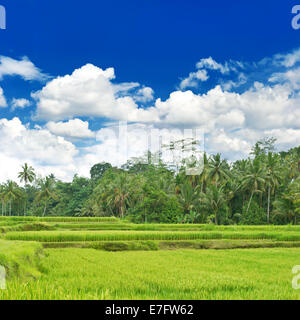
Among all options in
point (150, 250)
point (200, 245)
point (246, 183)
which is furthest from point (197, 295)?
point (246, 183)

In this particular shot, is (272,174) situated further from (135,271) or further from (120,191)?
(135,271)

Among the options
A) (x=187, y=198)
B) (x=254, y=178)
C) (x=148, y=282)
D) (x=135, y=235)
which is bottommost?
(x=135, y=235)

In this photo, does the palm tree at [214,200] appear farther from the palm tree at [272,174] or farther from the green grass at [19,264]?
the green grass at [19,264]

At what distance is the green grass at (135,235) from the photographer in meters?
16.1

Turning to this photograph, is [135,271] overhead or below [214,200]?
below

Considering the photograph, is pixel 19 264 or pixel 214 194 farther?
pixel 214 194

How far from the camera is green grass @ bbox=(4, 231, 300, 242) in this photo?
16.1 metres

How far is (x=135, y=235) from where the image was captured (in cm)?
1766

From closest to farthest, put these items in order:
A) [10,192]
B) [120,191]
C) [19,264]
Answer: [19,264] → [120,191] → [10,192]

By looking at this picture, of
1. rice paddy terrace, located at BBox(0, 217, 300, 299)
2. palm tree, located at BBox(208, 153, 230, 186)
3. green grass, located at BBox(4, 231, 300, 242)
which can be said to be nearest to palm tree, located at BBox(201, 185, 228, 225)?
palm tree, located at BBox(208, 153, 230, 186)

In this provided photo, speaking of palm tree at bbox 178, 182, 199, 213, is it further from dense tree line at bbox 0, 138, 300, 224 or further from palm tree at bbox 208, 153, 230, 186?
palm tree at bbox 208, 153, 230, 186

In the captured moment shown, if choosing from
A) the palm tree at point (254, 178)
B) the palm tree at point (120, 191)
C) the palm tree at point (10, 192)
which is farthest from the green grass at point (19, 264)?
the palm tree at point (10, 192)

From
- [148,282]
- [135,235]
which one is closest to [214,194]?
[135,235]
